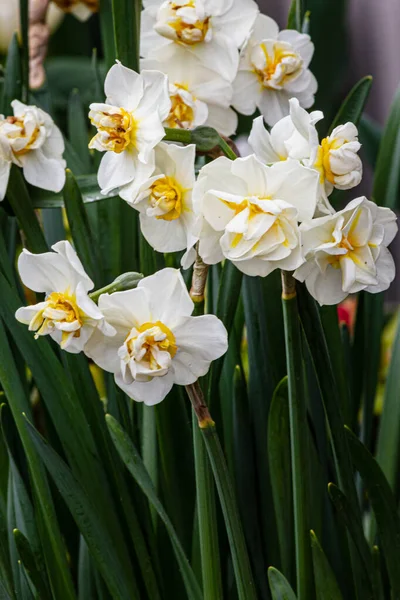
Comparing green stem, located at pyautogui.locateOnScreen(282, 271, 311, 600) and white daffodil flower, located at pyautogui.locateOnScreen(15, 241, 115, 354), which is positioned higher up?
white daffodil flower, located at pyautogui.locateOnScreen(15, 241, 115, 354)

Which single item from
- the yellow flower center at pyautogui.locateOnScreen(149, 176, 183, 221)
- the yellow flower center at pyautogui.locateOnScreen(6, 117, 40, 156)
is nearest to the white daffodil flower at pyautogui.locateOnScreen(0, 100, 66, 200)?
the yellow flower center at pyautogui.locateOnScreen(6, 117, 40, 156)

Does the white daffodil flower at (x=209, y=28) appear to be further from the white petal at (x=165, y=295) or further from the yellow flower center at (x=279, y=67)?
the white petal at (x=165, y=295)

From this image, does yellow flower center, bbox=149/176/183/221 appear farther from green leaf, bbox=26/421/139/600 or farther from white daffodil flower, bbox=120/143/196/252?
green leaf, bbox=26/421/139/600

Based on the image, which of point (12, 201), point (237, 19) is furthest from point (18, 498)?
point (237, 19)

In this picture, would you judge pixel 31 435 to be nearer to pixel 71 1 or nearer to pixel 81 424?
pixel 81 424

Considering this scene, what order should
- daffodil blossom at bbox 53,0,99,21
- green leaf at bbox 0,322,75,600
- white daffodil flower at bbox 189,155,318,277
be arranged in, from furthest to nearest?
daffodil blossom at bbox 53,0,99,21 < green leaf at bbox 0,322,75,600 < white daffodil flower at bbox 189,155,318,277
